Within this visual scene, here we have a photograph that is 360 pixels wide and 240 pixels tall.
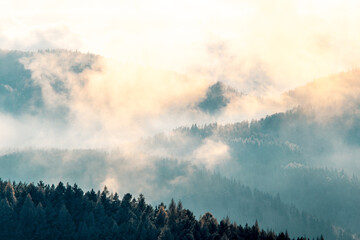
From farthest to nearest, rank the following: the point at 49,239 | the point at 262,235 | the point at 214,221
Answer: the point at 214,221 → the point at 262,235 → the point at 49,239

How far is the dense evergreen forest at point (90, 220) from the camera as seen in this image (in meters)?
158

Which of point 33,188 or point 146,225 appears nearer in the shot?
point 146,225

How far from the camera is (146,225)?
533 ft

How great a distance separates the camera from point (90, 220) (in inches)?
6452

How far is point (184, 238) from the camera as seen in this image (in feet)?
524

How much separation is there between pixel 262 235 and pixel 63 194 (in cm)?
5990

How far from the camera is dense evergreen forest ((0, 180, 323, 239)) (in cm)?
15850

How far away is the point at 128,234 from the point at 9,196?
39350 millimetres

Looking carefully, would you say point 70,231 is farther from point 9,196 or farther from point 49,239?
point 9,196

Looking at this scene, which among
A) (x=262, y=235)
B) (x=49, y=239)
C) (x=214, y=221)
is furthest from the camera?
(x=214, y=221)

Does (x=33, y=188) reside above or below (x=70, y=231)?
above

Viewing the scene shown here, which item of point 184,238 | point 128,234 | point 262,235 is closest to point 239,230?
point 262,235

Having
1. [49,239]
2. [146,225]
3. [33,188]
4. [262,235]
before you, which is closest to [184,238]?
[146,225]

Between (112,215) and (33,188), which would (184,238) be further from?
(33,188)
